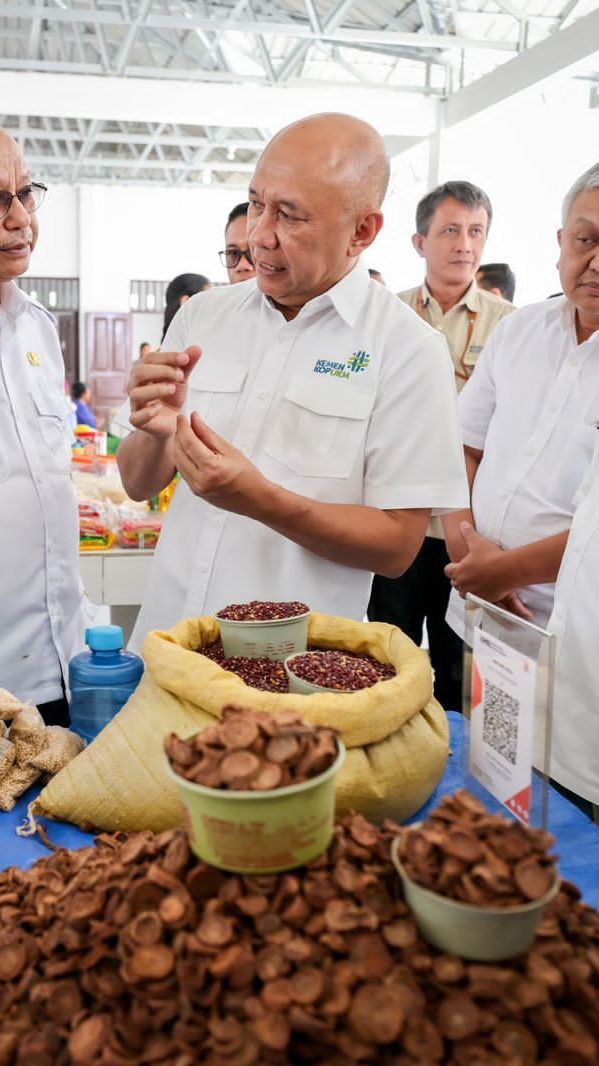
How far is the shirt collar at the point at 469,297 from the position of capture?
348cm

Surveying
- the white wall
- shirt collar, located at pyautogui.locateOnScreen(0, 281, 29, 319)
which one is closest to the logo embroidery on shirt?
shirt collar, located at pyautogui.locateOnScreen(0, 281, 29, 319)

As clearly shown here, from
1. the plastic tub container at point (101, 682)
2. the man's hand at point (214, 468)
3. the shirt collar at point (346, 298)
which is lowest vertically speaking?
the plastic tub container at point (101, 682)

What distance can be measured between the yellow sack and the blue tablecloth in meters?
0.03

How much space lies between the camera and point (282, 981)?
0.70 m

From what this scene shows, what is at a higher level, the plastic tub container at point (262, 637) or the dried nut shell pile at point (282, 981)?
the plastic tub container at point (262, 637)

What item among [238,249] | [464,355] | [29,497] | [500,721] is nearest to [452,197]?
[464,355]

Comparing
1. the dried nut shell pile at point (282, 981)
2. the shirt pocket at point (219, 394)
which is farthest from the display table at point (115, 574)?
the dried nut shell pile at point (282, 981)

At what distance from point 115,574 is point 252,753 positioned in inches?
98.2

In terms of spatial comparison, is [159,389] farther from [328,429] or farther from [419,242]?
[419,242]

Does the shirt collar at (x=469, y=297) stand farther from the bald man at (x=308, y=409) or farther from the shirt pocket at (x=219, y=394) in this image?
the shirt pocket at (x=219, y=394)

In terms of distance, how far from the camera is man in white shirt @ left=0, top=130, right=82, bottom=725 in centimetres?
188

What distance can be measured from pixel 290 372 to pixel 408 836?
1.22 m

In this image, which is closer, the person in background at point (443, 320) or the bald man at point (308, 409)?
the bald man at point (308, 409)

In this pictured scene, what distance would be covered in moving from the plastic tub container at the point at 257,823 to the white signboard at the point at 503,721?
0.29 metres
